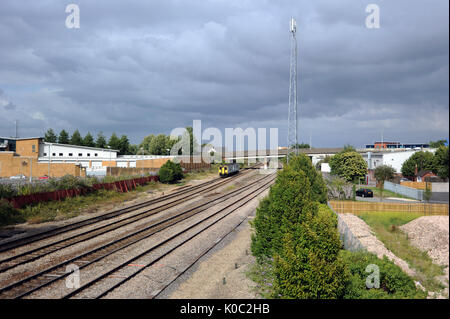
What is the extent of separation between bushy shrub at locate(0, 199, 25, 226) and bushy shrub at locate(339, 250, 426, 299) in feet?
79.1

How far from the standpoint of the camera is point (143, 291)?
1180 centimetres

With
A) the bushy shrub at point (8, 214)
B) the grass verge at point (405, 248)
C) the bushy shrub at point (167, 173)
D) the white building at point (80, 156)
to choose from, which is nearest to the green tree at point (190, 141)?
the white building at point (80, 156)

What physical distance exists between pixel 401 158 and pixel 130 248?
104 feet

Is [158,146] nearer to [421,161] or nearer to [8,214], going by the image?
[8,214]

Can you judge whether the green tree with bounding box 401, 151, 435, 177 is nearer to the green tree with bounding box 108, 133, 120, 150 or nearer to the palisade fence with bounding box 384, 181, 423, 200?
the palisade fence with bounding box 384, 181, 423, 200

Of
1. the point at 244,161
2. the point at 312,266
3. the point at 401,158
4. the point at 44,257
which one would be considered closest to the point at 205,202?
the point at 44,257

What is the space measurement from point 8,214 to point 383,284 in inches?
1021

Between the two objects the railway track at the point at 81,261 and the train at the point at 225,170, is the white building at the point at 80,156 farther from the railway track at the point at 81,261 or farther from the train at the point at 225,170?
the railway track at the point at 81,261

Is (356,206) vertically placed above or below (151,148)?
below

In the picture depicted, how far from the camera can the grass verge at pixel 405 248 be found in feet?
16.7

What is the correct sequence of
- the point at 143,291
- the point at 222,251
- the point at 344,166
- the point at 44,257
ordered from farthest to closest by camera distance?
the point at 344,166
the point at 222,251
the point at 44,257
the point at 143,291
